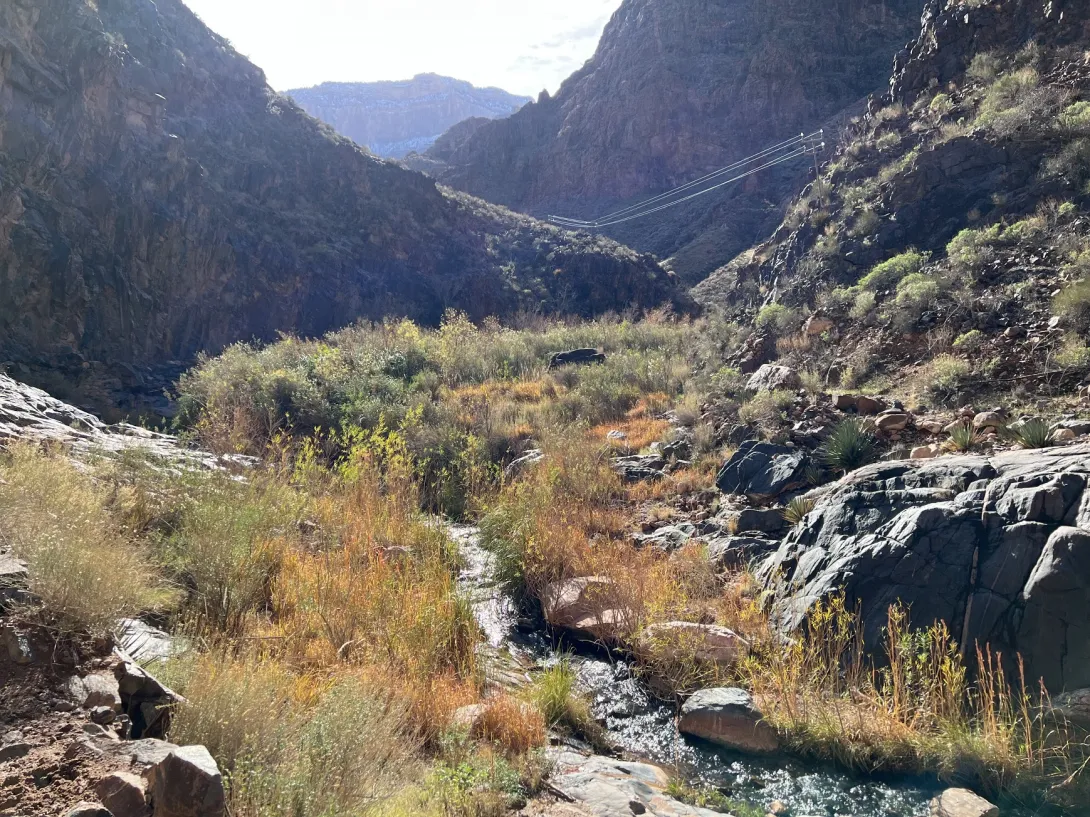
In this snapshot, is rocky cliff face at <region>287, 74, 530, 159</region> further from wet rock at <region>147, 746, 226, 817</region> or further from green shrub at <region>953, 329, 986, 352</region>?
wet rock at <region>147, 746, 226, 817</region>

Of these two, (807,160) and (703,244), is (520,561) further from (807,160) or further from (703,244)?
(807,160)

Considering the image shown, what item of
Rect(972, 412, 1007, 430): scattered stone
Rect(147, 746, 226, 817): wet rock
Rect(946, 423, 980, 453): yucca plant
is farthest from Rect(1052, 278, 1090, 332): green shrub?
Rect(147, 746, 226, 817): wet rock

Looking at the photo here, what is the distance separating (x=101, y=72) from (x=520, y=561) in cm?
2622

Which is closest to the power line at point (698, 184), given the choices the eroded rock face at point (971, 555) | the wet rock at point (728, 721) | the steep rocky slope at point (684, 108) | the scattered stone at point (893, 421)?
the steep rocky slope at point (684, 108)

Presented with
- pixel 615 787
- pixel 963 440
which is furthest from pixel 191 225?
pixel 615 787

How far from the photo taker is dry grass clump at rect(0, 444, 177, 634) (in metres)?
3.18

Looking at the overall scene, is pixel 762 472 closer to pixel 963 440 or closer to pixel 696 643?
pixel 963 440

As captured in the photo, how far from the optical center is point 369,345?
15.2m

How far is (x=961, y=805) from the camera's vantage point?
11.2ft

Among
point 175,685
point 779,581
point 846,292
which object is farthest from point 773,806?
point 846,292

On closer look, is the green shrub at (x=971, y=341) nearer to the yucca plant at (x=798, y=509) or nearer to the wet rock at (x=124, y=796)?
the yucca plant at (x=798, y=509)

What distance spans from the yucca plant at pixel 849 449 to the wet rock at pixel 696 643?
2.47m

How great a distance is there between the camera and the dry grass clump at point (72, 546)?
10.4 ft

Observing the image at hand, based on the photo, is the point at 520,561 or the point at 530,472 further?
the point at 530,472
